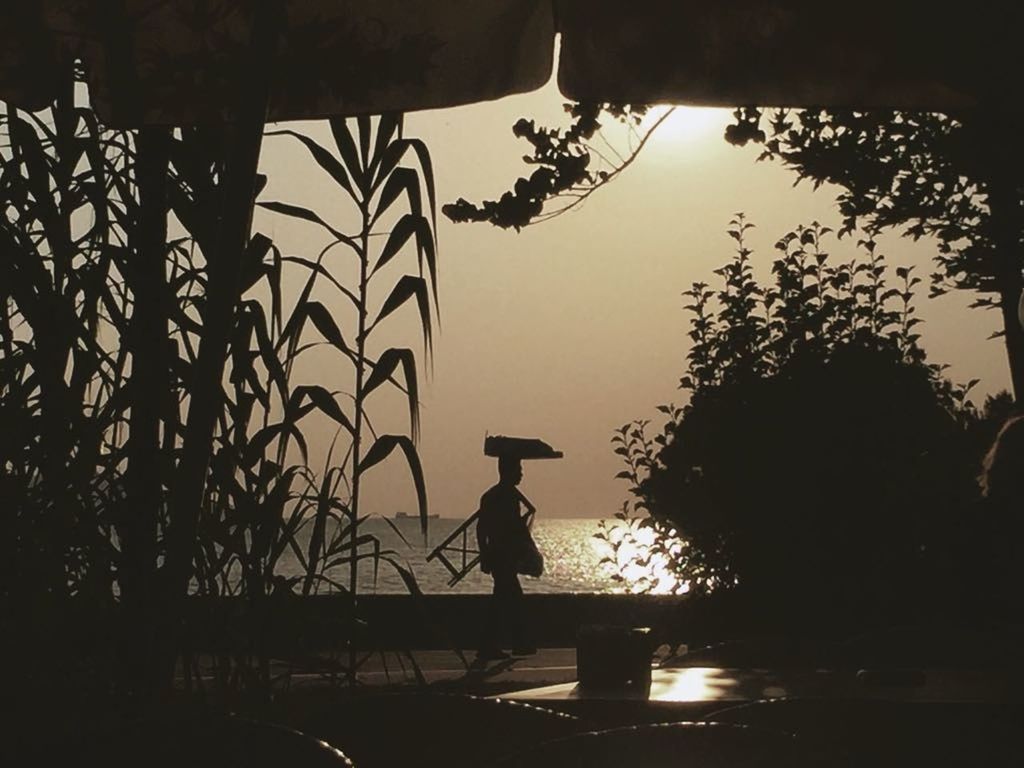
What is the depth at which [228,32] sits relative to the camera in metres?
2.90

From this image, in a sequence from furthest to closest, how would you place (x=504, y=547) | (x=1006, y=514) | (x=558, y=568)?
(x=558, y=568)
(x=504, y=547)
(x=1006, y=514)

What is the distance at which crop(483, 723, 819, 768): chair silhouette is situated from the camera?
5.27 feet

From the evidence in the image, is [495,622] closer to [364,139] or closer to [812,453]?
[812,453]

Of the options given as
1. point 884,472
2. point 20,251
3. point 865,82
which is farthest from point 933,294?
point 20,251

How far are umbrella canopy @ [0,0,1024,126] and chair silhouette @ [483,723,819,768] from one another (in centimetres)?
145

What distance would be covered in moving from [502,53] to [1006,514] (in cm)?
343

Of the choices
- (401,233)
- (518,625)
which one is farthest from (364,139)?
(518,625)

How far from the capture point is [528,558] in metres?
11.0

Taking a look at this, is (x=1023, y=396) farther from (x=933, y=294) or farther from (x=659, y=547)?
(x=659, y=547)

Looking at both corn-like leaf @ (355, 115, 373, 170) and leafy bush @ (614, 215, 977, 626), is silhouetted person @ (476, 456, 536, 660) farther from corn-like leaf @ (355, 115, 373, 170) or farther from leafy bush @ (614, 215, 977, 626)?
corn-like leaf @ (355, 115, 373, 170)

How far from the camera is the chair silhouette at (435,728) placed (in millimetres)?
2168

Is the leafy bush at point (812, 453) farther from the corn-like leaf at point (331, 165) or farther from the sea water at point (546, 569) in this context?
the sea water at point (546, 569)

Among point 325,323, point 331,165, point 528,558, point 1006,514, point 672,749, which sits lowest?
point 672,749

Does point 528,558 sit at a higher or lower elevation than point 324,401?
lower
